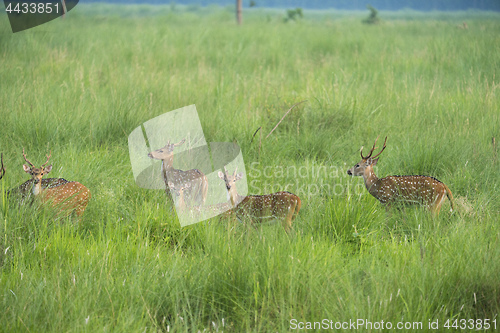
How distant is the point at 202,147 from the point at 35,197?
1.93 meters

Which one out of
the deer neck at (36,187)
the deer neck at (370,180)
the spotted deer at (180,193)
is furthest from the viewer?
the deer neck at (370,180)

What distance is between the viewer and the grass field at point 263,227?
2807mm

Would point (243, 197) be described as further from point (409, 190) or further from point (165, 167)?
point (409, 190)

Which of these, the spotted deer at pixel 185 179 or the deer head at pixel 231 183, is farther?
the spotted deer at pixel 185 179

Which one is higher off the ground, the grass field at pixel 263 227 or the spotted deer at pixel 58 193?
the spotted deer at pixel 58 193

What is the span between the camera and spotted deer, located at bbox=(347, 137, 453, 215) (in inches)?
146

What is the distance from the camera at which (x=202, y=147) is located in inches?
202

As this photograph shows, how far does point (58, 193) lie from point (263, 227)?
4.76ft
